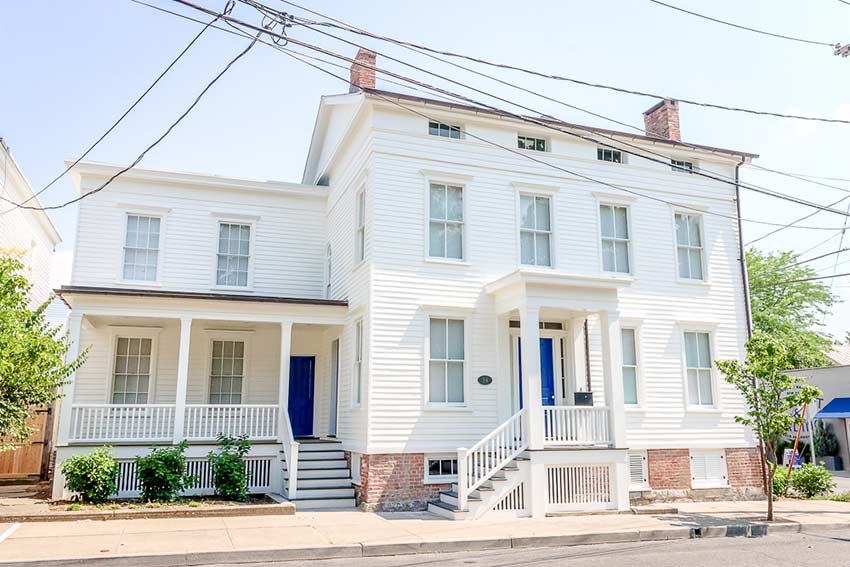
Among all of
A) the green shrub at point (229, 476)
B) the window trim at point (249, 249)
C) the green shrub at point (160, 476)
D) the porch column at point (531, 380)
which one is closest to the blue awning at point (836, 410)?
the porch column at point (531, 380)

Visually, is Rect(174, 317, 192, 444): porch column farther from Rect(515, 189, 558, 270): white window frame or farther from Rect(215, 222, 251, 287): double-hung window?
Rect(515, 189, 558, 270): white window frame

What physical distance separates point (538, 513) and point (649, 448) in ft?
12.9

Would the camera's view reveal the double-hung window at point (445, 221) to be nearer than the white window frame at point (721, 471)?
Yes

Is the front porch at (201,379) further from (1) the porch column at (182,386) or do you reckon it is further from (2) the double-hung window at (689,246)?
(2) the double-hung window at (689,246)

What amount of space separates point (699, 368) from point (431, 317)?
6.77 m

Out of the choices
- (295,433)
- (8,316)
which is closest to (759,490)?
(295,433)

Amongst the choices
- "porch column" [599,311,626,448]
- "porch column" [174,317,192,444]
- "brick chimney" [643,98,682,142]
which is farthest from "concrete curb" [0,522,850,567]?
"brick chimney" [643,98,682,142]

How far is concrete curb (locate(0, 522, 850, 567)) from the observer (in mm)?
8469

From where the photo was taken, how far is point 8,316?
11.4 metres

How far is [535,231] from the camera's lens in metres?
15.1

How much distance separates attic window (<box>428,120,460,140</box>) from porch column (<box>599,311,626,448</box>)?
503 centimetres

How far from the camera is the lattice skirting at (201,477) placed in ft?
43.8

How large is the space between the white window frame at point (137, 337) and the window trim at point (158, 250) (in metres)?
1.14

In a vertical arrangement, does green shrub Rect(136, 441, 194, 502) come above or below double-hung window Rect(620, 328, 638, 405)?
below
